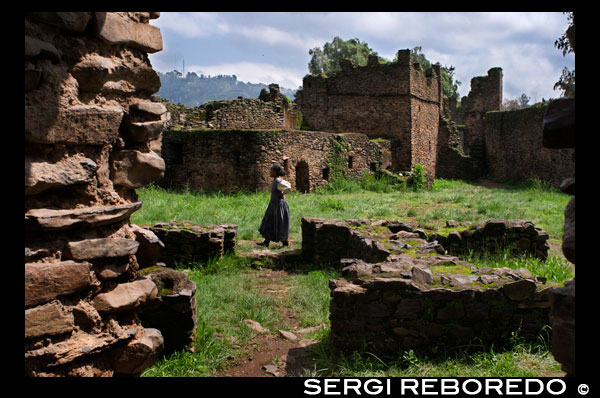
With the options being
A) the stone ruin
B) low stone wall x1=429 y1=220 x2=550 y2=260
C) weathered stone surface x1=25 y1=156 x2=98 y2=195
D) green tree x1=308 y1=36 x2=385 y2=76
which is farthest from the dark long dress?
green tree x1=308 y1=36 x2=385 y2=76

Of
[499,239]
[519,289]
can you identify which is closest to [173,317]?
[519,289]

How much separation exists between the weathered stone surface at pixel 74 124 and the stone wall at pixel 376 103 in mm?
21739

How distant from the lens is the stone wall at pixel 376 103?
23484 millimetres

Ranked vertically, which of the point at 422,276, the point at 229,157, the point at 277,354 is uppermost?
the point at 229,157

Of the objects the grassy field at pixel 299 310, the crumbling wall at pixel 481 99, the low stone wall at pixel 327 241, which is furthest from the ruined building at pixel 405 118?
the low stone wall at pixel 327 241

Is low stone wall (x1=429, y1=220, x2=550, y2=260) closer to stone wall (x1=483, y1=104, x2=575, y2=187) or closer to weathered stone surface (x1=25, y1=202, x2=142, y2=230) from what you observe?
weathered stone surface (x1=25, y1=202, x2=142, y2=230)

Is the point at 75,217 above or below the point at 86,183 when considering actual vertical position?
below

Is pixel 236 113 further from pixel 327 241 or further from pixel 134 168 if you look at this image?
pixel 134 168

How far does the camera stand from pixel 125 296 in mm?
2760

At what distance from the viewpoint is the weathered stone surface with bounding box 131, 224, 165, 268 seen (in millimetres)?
3156

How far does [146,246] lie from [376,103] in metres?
21.9

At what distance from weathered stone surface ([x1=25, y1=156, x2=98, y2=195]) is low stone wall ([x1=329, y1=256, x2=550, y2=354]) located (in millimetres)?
2533

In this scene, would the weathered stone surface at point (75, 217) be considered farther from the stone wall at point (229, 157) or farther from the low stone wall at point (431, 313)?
the stone wall at point (229, 157)

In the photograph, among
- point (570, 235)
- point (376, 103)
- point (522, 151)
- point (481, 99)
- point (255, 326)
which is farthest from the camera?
point (481, 99)
